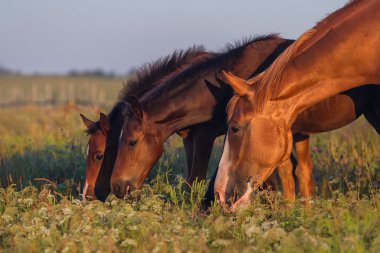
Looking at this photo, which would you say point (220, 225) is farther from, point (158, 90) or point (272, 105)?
point (158, 90)

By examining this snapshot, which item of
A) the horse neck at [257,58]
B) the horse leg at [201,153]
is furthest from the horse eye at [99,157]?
the horse neck at [257,58]

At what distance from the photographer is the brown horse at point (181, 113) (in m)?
7.03

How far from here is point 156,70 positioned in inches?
310

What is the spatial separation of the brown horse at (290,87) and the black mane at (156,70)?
1980 mm

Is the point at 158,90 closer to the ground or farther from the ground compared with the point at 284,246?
farther from the ground

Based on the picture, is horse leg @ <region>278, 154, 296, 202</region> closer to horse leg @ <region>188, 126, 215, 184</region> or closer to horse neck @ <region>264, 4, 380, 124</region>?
horse leg @ <region>188, 126, 215, 184</region>

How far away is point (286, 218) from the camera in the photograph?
5.47 m

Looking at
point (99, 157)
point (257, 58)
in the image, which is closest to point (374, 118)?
point (257, 58)

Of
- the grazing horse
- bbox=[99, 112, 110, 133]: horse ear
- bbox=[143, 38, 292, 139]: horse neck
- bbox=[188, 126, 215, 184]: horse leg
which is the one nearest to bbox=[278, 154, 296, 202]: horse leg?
bbox=[188, 126, 215, 184]: horse leg

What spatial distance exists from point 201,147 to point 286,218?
200 centimetres

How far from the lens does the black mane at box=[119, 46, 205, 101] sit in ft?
25.7

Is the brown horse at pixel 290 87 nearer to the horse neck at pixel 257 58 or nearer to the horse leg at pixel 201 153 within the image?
the horse neck at pixel 257 58

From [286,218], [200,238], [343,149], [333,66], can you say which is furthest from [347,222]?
[343,149]

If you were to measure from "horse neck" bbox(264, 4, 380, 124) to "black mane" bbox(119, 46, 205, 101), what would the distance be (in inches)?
84.1
